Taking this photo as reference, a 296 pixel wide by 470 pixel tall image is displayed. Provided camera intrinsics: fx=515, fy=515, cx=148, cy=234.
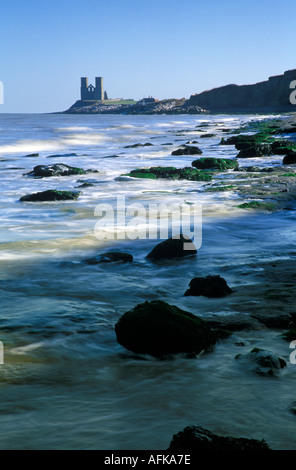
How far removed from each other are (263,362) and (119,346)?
1.02 m

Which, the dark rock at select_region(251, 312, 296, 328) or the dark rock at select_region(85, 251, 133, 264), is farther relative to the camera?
the dark rock at select_region(85, 251, 133, 264)

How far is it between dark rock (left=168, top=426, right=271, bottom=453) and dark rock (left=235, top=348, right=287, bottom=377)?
0.84 m

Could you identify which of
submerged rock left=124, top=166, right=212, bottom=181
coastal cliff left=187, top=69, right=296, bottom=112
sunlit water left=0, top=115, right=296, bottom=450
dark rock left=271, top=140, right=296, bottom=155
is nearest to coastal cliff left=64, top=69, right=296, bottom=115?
coastal cliff left=187, top=69, right=296, bottom=112

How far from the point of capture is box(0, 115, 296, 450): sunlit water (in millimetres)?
2574

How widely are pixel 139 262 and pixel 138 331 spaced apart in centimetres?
253

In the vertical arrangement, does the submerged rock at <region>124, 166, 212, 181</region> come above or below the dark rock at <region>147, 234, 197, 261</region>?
above

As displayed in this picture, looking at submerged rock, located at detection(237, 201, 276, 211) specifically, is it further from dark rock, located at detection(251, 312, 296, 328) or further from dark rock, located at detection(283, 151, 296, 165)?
dark rock, located at detection(283, 151, 296, 165)

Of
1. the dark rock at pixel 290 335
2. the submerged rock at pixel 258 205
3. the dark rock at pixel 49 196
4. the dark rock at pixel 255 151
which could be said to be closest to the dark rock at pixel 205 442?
the dark rock at pixel 290 335

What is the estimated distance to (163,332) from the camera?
3404mm

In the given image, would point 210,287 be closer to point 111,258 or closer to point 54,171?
point 111,258

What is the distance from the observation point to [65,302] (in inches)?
181

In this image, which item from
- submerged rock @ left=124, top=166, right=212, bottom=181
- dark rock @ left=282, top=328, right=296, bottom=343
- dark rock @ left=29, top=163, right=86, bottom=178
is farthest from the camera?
dark rock @ left=29, top=163, right=86, bottom=178

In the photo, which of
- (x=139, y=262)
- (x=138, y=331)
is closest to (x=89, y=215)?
(x=139, y=262)

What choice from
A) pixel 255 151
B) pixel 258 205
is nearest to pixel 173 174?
pixel 258 205
